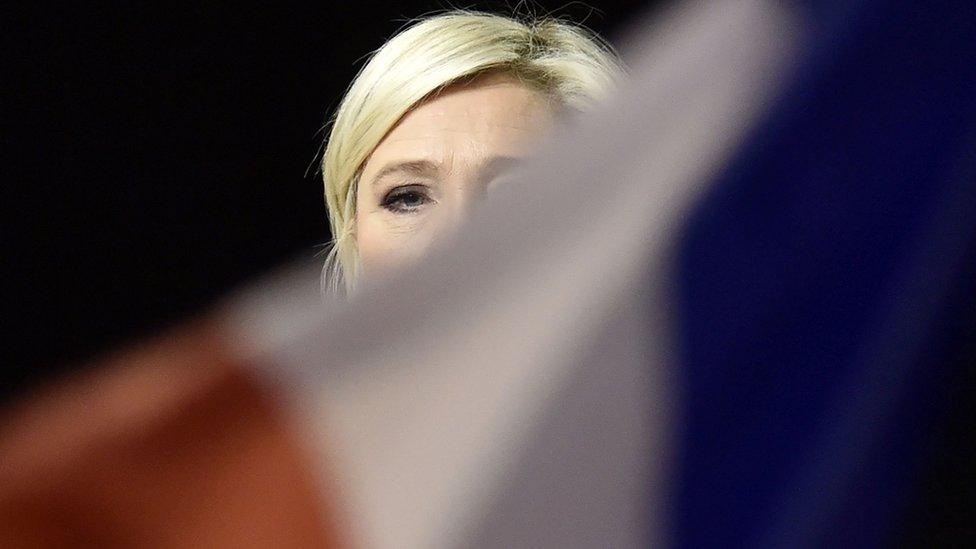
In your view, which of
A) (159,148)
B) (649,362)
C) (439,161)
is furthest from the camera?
(159,148)

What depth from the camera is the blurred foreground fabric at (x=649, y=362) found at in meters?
0.48

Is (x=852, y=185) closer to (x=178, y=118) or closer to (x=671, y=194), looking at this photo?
(x=671, y=194)

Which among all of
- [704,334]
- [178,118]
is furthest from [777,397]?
[178,118]

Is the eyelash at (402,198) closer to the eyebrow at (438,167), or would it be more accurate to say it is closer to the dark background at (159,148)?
the eyebrow at (438,167)

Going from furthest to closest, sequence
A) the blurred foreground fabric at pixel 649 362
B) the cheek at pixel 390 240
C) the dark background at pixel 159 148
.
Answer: the dark background at pixel 159 148 < the cheek at pixel 390 240 < the blurred foreground fabric at pixel 649 362

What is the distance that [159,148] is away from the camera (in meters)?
2.08

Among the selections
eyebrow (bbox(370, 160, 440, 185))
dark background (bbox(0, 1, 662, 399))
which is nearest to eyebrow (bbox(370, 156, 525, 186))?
eyebrow (bbox(370, 160, 440, 185))

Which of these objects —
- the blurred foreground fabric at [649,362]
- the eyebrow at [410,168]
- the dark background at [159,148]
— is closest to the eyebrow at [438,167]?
the eyebrow at [410,168]

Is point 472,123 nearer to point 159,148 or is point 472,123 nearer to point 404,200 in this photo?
point 404,200

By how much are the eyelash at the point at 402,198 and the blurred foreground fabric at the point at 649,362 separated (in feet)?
2.19

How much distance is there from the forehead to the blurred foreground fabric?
2.20ft

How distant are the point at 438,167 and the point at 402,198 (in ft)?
0.19

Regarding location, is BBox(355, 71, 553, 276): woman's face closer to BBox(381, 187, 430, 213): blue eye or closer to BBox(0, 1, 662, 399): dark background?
BBox(381, 187, 430, 213): blue eye

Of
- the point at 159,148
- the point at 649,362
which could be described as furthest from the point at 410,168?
the point at 159,148
